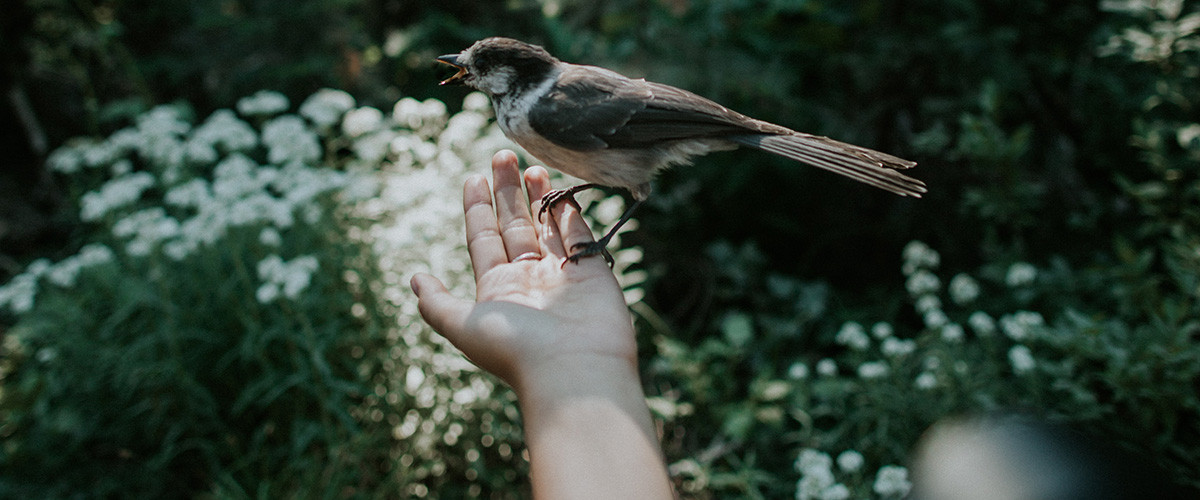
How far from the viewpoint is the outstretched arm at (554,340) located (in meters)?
1.51

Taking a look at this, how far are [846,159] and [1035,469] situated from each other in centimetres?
82

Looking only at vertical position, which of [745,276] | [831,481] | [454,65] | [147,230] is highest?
[454,65]

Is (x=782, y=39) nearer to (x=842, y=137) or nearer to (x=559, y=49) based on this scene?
(x=842, y=137)

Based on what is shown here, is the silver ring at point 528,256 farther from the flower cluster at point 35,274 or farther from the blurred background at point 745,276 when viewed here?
the flower cluster at point 35,274

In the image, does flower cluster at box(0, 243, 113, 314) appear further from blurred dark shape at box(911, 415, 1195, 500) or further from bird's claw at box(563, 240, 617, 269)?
blurred dark shape at box(911, 415, 1195, 500)

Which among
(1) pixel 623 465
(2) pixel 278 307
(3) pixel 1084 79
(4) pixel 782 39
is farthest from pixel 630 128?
(3) pixel 1084 79

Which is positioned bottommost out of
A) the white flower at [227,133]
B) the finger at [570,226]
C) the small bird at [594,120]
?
the white flower at [227,133]

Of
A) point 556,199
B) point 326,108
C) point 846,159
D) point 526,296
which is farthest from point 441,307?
point 326,108

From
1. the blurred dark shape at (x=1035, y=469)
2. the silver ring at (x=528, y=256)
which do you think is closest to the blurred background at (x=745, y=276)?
the blurred dark shape at (x=1035, y=469)

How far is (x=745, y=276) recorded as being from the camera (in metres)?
3.60

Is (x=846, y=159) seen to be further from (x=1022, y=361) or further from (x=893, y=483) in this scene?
(x=1022, y=361)

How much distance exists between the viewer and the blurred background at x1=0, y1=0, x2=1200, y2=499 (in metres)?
2.58

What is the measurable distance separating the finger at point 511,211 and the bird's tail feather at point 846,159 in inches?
26.7

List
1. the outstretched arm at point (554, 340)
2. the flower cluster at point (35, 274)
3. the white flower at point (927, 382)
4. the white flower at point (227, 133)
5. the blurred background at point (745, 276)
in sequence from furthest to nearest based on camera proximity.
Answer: the white flower at point (227, 133), the flower cluster at point (35, 274), the blurred background at point (745, 276), the white flower at point (927, 382), the outstretched arm at point (554, 340)
